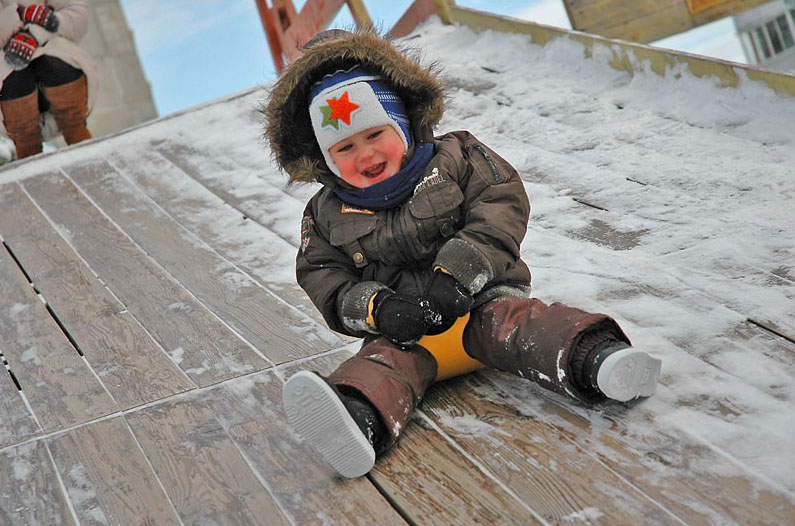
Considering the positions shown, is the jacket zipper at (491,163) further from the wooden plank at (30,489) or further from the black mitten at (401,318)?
the wooden plank at (30,489)

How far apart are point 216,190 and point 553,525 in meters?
2.49

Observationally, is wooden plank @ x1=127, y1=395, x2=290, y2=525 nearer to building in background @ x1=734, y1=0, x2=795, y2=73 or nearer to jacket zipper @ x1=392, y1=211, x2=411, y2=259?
jacket zipper @ x1=392, y1=211, x2=411, y2=259

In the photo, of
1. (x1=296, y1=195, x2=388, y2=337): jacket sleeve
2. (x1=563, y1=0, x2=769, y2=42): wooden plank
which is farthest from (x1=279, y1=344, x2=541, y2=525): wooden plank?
(x1=563, y1=0, x2=769, y2=42): wooden plank

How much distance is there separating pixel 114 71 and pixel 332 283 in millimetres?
10844

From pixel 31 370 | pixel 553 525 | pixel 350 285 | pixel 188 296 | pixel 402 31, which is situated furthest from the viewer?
pixel 402 31

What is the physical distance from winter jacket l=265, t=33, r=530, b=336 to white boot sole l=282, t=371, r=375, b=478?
0.87 ft

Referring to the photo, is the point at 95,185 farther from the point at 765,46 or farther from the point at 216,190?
the point at 765,46

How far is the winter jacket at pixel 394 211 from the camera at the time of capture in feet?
5.47

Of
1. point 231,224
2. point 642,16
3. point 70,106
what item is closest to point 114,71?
point 70,106

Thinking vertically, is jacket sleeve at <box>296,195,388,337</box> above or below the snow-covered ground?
above

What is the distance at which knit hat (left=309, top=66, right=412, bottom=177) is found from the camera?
5.52 ft

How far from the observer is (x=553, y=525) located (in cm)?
122

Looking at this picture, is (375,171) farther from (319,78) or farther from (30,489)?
(30,489)

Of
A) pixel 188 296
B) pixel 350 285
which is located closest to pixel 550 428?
pixel 350 285
